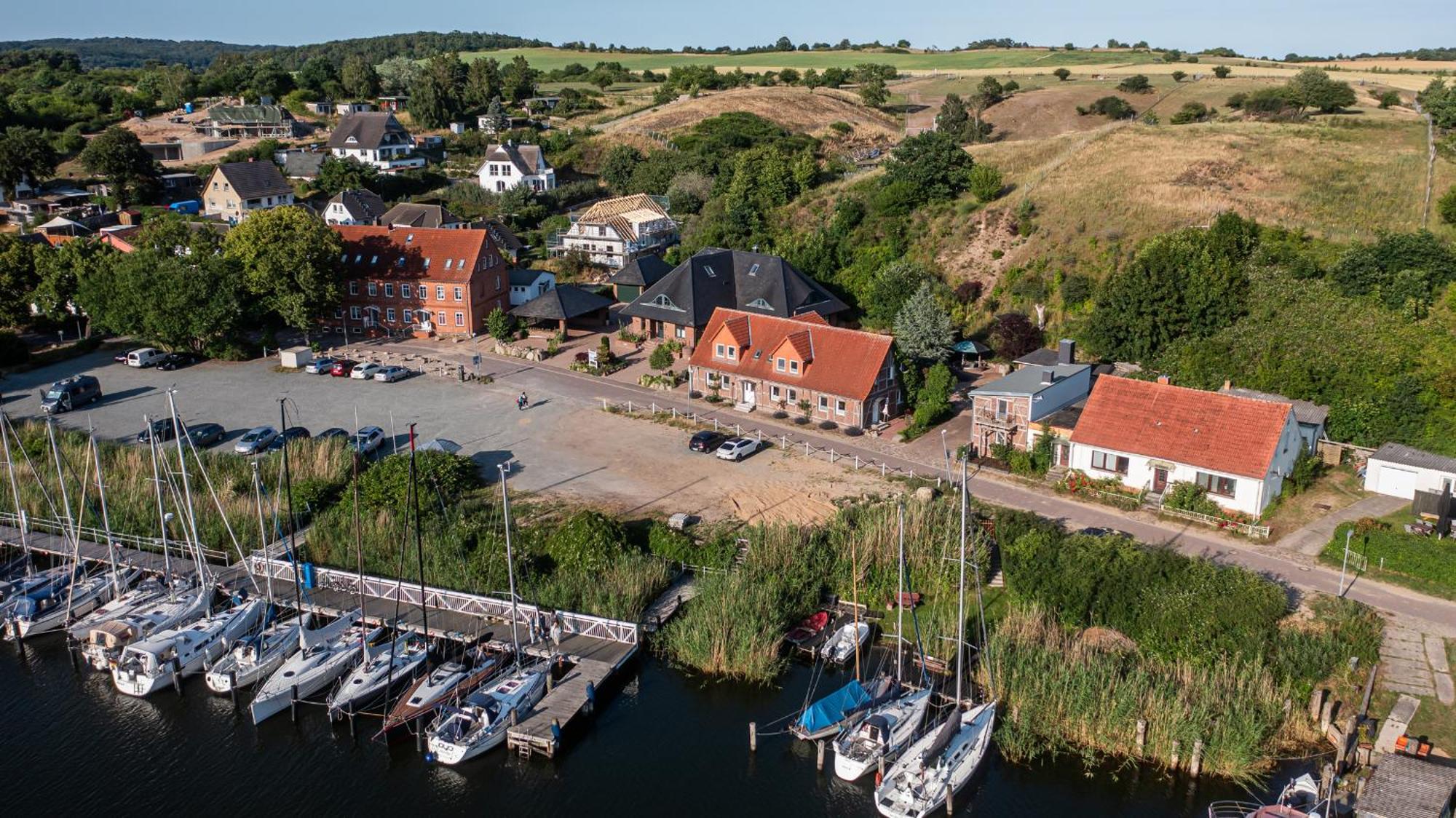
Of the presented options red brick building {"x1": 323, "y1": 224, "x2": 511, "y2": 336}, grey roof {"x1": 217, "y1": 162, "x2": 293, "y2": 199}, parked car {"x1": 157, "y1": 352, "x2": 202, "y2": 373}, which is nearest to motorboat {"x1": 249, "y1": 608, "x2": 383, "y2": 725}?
parked car {"x1": 157, "y1": 352, "x2": 202, "y2": 373}

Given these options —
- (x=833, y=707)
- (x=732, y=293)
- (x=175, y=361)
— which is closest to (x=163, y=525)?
(x=833, y=707)

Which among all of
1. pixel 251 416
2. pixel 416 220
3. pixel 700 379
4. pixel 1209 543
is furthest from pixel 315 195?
pixel 1209 543

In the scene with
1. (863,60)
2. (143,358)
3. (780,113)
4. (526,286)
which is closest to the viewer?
(143,358)

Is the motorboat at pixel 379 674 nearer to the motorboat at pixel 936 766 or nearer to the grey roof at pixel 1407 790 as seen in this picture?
the motorboat at pixel 936 766

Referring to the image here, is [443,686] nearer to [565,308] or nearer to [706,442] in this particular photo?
[706,442]

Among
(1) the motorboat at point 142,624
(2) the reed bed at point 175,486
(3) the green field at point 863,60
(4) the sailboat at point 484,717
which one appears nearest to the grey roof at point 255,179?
(2) the reed bed at point 175,486
